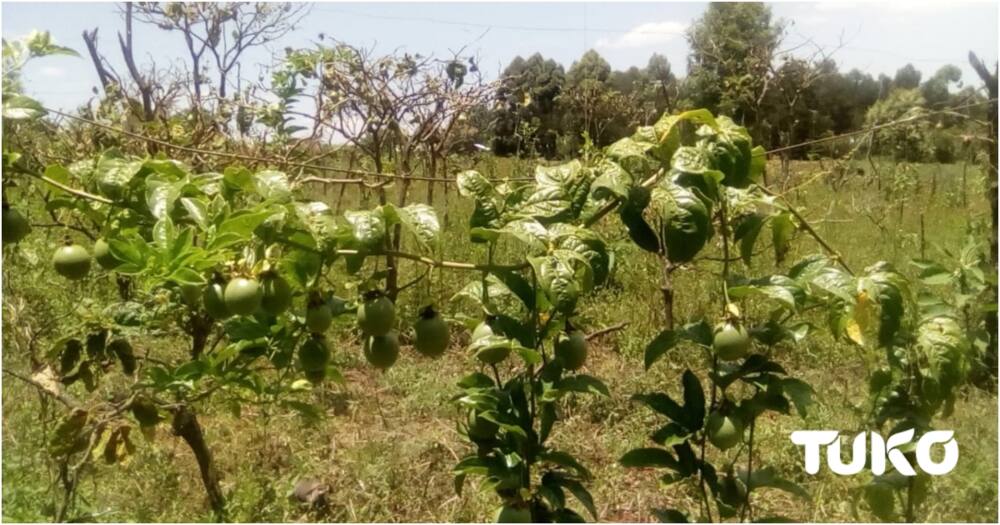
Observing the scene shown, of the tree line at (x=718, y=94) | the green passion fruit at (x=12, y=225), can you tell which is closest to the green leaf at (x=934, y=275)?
the green passion fruit at (x=12, y=225)

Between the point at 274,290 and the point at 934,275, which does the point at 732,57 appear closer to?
the point at 934,275

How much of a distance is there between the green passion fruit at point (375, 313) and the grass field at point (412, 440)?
0.46 meters

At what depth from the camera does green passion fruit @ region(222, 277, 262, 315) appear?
1.09m

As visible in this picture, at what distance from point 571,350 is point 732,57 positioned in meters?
6.24

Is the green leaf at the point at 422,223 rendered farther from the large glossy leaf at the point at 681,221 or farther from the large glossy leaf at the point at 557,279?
the large glossy leaf at the point at 681,221

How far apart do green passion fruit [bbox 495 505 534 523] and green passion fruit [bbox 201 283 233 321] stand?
473 mm

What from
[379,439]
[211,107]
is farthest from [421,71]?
[379,439]

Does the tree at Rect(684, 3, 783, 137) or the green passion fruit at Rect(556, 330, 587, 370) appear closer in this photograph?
the green passion fruit at Rect(556, 330, 587, 370)

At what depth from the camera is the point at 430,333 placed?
1220 mm

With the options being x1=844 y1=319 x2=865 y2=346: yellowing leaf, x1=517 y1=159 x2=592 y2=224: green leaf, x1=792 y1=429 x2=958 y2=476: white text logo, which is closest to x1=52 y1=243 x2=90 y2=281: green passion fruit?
x1=517 y1=159 x2=592 y2=224: green leaf

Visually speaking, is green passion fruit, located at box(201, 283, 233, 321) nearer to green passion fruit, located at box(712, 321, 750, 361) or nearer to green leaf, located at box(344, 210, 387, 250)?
green leaf, located at box(344, 210, 387, 250)

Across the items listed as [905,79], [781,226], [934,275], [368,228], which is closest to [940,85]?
[905,79]

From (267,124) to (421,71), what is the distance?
111 centimetres

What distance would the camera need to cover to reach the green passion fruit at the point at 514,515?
3.89ft
